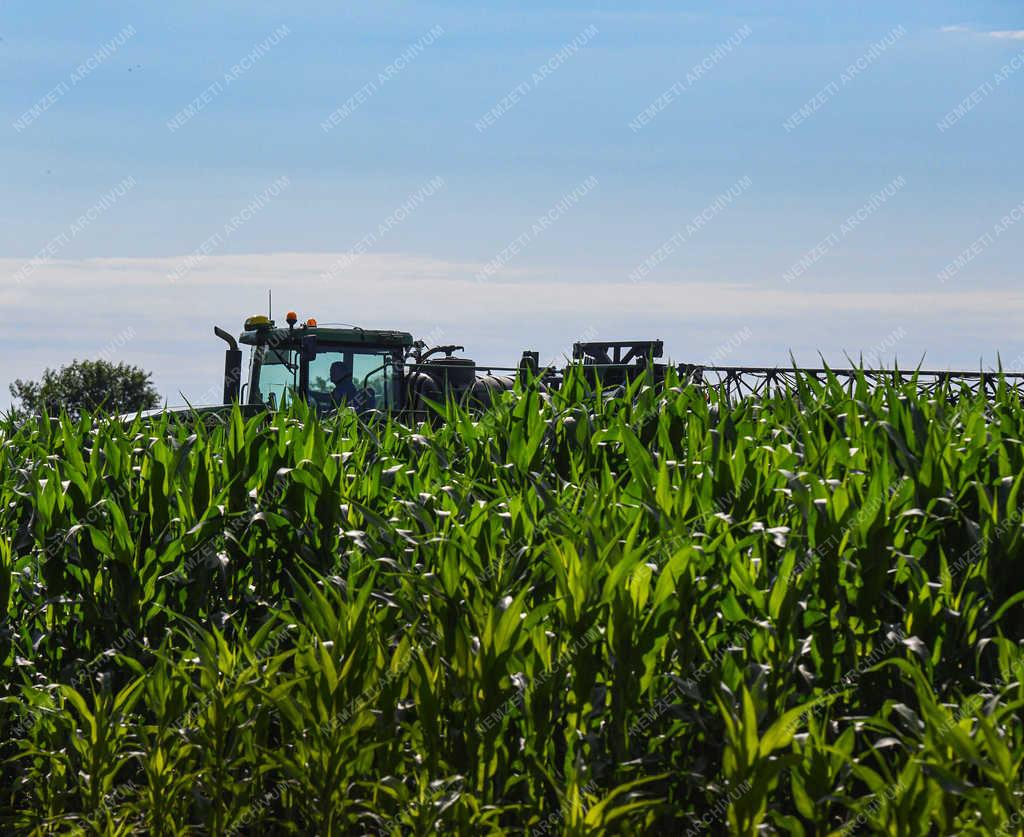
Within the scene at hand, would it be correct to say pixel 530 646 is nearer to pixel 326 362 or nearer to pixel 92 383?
pixel 326 362

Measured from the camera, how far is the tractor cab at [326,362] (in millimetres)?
13453

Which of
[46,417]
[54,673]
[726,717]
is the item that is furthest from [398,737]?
[46,417]

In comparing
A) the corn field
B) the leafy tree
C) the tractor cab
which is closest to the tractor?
the tractor cab

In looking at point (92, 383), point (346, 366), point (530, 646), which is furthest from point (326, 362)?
point (92, 383)

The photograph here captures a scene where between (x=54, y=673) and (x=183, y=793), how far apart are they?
3.79 feet

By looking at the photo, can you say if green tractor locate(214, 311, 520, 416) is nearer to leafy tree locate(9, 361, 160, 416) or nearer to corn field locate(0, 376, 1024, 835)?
corn field locate(0, 376, 1024, 835)

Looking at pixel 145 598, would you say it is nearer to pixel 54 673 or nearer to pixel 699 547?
pixel 54 673

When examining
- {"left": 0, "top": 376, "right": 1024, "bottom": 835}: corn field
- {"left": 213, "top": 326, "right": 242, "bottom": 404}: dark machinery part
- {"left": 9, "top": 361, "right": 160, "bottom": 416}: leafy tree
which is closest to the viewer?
{"left": 0, "top": 376, "right": 1024, "bottom": 835}: corn field

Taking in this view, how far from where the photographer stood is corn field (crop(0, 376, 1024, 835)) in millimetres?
3951

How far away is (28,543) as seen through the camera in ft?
19.2

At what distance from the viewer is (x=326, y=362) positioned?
13.9 meters

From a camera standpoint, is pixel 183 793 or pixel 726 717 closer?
pixel 726 717

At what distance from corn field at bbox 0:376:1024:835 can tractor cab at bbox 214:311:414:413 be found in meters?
7.55

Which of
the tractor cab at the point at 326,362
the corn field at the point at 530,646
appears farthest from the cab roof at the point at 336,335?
the corn field at the point at 530,646
